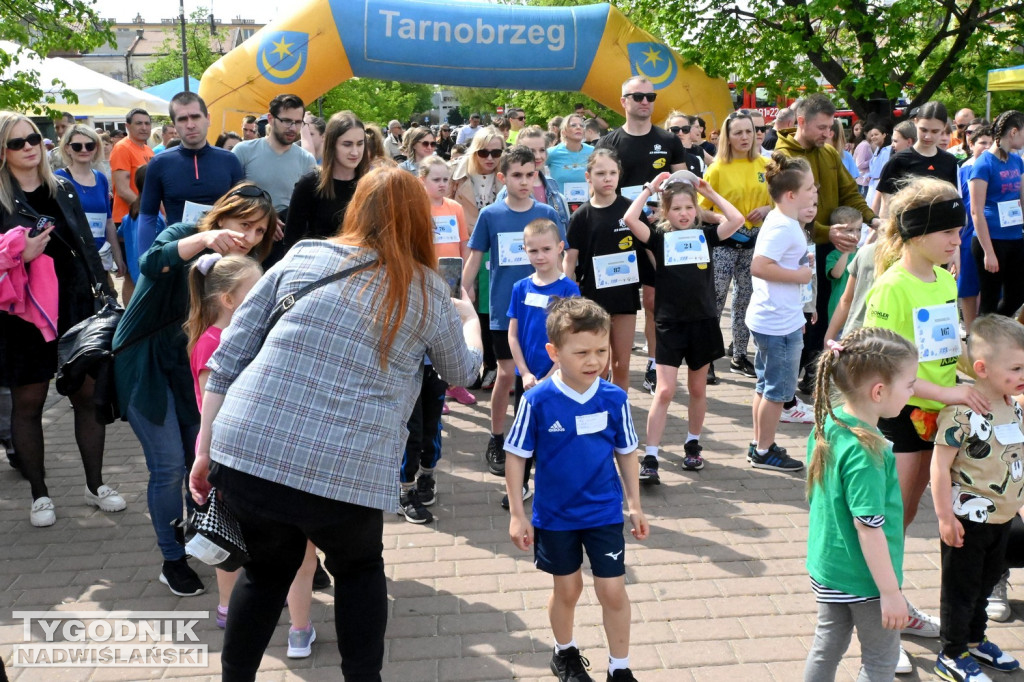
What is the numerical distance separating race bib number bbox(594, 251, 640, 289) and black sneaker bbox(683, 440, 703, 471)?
1.03 metres

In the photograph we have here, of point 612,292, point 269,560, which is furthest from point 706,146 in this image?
point 269,560

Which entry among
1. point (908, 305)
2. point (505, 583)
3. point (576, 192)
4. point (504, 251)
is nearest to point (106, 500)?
point (505, 583)

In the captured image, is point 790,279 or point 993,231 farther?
point 993,231

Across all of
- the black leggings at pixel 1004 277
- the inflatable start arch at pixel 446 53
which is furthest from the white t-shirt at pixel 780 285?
the inflatable start arch at pixel 446 53

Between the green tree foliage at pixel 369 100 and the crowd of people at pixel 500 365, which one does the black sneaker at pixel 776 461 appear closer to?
the crowd of people at pixel 500 365

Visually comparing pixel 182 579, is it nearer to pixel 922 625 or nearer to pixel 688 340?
pixel 688 340

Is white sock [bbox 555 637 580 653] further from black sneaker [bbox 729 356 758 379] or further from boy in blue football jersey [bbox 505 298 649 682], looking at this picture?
black sneaker [bbox 729 356 758 379]

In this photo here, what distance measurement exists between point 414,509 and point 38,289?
229 cm

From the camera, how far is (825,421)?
2.87 meters

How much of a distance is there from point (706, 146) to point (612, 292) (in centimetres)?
663

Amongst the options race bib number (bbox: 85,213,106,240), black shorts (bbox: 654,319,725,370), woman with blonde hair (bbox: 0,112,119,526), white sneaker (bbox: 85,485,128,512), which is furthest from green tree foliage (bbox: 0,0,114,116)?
black shorts (bbox: 654,319,725,370)

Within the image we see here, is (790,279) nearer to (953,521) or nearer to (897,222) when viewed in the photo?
(897,222)

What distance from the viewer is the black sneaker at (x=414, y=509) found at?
194 inches

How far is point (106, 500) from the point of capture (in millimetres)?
5180
